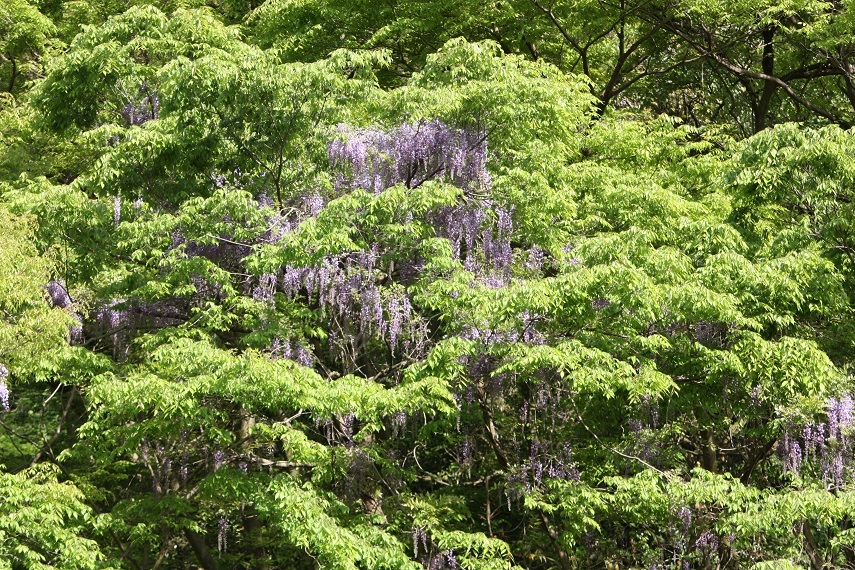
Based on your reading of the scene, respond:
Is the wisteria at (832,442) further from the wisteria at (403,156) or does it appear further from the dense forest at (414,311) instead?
the wisteria at (403,156)

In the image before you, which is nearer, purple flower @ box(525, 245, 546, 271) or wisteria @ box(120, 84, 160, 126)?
purple flower @ box(525, 245, 546, 271)

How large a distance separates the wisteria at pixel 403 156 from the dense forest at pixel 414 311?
0.03m

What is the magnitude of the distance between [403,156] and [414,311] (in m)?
1.96

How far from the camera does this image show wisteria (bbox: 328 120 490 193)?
12445 mm

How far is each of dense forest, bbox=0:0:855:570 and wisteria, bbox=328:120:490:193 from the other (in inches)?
1.3

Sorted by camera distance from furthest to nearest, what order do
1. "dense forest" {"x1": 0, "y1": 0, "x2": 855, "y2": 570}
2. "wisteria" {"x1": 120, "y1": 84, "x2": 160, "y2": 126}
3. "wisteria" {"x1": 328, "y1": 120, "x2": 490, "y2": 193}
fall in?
1. "wisteria" {"x1": 120, "y1": 84, "x2": 160, "y2": 126}
2. "wisteria" {"x1": 328, "y1": 120, "x2": 490, "y2": 193}
3. "dense forest" {"x1": 0, "y1": 0, "x2": 855, "y2": 570}

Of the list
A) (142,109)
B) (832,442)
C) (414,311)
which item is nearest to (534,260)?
(414,311)

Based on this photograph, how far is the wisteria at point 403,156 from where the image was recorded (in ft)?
40.8

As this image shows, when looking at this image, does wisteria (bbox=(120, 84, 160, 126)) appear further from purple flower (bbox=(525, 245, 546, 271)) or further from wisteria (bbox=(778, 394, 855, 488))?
wisteria (bbox=(778, 394, 855, 488))

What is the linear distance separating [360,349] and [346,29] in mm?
9244

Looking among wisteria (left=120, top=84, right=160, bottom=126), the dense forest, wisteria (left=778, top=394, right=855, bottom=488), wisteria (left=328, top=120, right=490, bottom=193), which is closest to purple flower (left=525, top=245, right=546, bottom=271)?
the dense forest

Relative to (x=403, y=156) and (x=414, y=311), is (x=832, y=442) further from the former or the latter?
(x=403, y=156)

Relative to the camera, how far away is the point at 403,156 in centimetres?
1248

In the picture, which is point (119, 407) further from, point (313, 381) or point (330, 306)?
point (330, 306)
